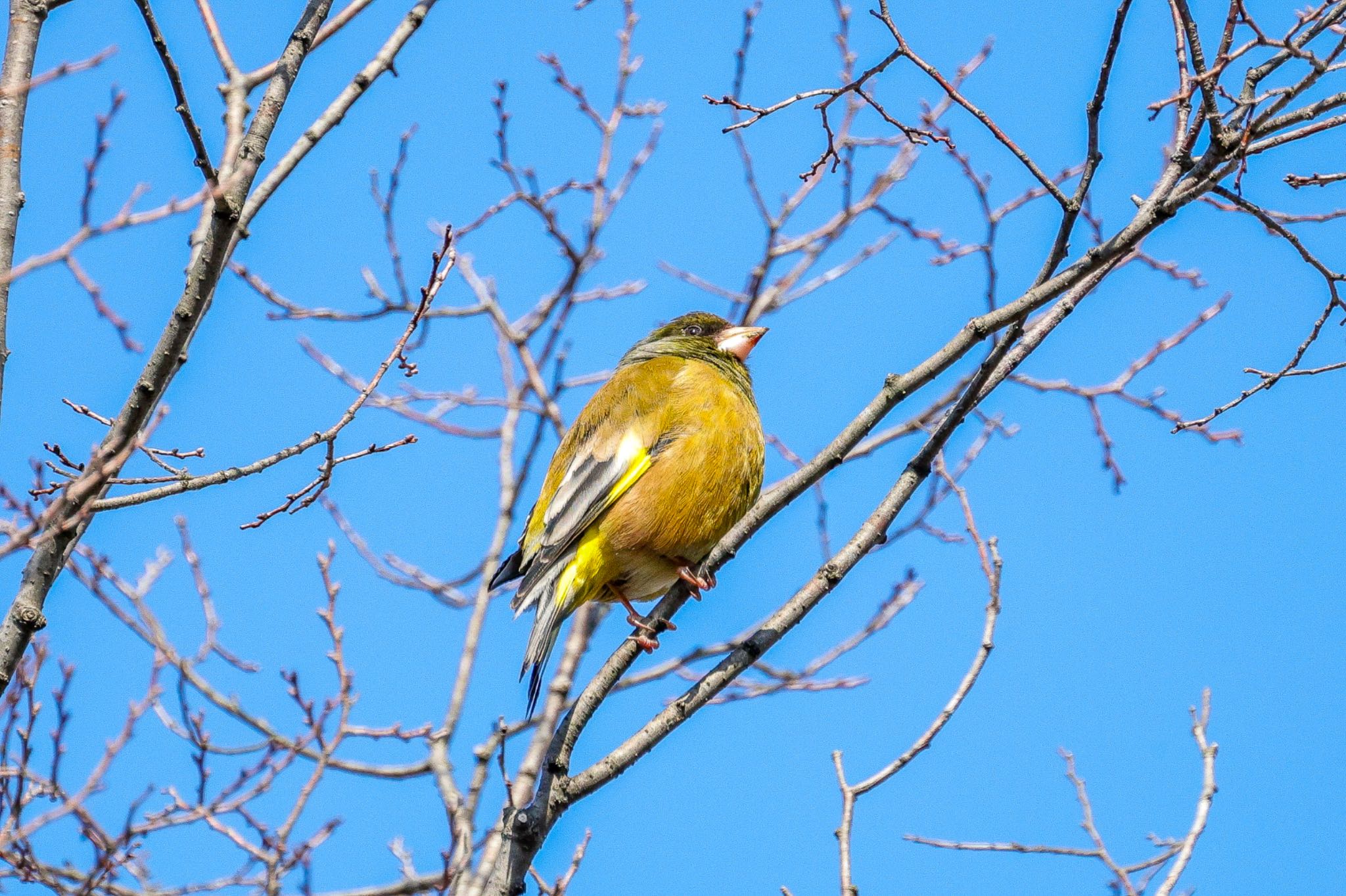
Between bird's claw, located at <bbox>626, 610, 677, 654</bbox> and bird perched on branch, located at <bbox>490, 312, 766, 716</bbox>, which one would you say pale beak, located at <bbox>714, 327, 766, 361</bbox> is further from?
bird's claw, located at <bbox>626, 610, 677, 654</bbox>

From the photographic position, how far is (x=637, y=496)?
542 cm

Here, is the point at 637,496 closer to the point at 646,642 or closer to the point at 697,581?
the point at 697,581

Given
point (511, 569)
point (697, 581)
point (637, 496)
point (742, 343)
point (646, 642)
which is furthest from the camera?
point (742, 343)

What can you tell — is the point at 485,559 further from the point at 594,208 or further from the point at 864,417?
the point at 864,417

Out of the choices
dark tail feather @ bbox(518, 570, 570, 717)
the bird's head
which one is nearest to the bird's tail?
dark tail feather @ bbox(518, 570, 570, 717)

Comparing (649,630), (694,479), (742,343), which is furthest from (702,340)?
(649,630)

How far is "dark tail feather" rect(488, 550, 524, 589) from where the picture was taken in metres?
5.71

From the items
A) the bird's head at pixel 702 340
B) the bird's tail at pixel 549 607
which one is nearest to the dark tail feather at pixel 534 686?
the bird's tail at pixel 549 607

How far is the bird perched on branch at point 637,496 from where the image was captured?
5.31m

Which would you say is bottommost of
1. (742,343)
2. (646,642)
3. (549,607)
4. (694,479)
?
(646,642)

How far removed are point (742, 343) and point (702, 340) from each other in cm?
24

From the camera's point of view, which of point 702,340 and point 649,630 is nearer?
point 649,630

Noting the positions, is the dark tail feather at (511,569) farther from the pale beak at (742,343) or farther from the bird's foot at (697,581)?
the pale beak at (742,343)

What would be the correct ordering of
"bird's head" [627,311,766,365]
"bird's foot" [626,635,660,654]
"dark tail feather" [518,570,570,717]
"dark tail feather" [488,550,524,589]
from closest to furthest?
"bird's foot" [626,635,660,654] < "dark tail feather" [518,570,570,717] < "dark tail feather" [488,550,524,589] < "bird's head" [627,311,766,365]
